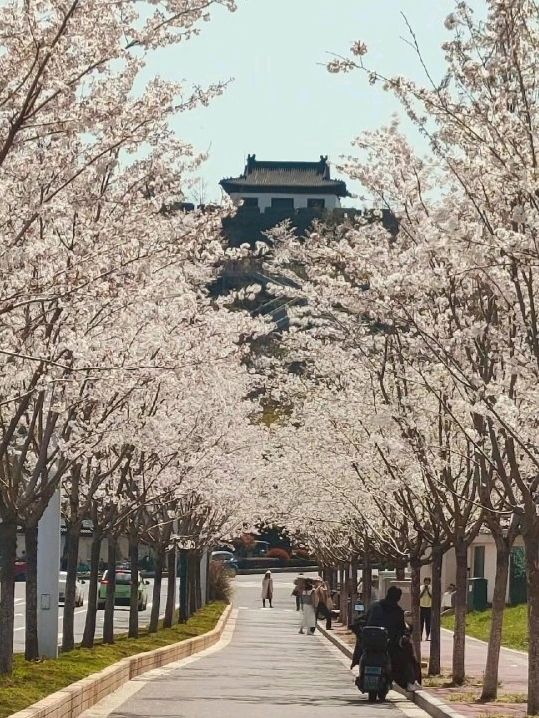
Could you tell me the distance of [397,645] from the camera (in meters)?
19.4

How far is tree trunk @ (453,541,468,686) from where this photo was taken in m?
20.6

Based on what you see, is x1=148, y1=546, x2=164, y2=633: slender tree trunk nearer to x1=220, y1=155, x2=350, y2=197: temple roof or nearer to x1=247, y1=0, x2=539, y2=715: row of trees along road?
x1=247, y1=0, x2=539, y2=715: row of trees along road

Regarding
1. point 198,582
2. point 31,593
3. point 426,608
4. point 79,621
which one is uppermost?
point 31,593

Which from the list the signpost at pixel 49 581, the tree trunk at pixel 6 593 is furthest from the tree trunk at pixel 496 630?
the signpost at pixel 49 581

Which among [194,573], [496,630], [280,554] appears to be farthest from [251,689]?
[280,554]

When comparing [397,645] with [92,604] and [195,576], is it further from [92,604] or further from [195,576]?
[195,576]

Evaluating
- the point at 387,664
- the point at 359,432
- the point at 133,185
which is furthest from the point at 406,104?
the point at 359,432

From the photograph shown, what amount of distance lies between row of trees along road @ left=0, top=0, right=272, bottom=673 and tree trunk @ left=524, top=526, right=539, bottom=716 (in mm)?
4289

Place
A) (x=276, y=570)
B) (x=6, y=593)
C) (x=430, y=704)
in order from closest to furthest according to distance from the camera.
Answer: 1. (x=6, y=593)
2. (x=430, y=704)
3. (x=276, y=570)

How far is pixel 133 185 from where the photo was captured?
16266mm

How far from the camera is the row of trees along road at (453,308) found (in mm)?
11617

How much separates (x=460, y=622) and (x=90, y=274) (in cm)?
1147

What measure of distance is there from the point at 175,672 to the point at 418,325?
33.7ft

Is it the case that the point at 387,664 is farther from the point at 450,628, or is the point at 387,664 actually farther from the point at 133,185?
the point at 450,628
